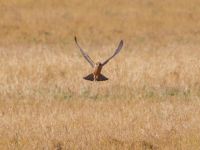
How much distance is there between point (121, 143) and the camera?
11258 millimetres

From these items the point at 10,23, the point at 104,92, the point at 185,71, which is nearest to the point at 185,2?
the point at 10,23

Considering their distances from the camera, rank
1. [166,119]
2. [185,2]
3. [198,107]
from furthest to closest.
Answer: [185,2]
[198,107]
[166,119]

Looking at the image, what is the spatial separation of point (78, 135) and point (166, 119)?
6.20 ft

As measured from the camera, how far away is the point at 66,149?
11.0 meters

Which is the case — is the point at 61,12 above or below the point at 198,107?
above

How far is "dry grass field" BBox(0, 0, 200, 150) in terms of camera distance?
459 inches

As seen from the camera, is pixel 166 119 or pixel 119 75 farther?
pixel 119 75

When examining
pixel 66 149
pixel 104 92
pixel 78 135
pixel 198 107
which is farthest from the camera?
pixel 104 92

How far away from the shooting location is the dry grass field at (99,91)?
11.7 metres

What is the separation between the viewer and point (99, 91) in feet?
55.2

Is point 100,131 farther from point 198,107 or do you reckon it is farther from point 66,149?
point 198,107

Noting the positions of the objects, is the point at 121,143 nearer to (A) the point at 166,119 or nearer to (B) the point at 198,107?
(A) the point at 166,119

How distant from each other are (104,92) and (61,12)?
2232 centimetres

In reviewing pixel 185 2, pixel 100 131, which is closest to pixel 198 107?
pixel 100 131
